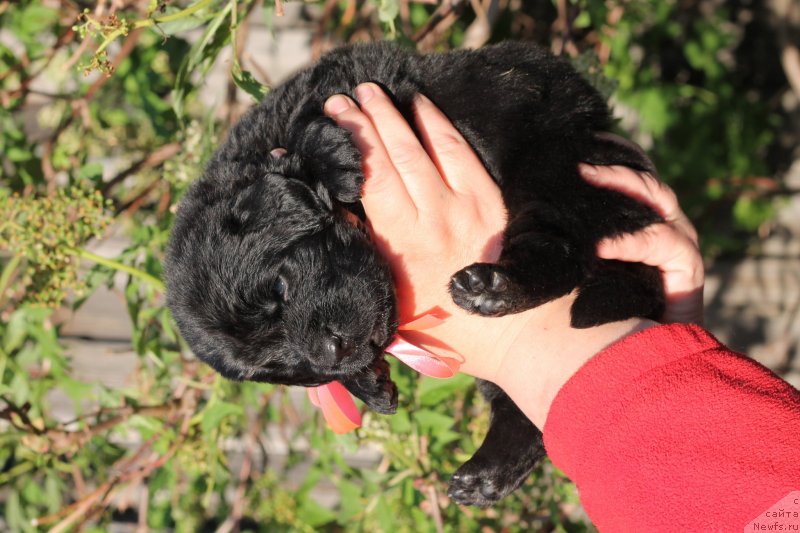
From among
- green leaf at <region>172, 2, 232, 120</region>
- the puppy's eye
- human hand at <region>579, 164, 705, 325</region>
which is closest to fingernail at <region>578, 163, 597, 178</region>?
human hand at <region>579, 164, 705, 325</region>

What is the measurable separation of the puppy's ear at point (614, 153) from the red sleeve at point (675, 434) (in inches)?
23.2

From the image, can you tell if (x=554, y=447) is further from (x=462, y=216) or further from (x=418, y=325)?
(x=462, y=216)

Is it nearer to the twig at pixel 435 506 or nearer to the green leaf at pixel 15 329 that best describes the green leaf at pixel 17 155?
the green leaf at pixel 15 329

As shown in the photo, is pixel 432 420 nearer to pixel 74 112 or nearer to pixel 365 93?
pixel 365 93

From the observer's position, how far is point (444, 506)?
2.54 m

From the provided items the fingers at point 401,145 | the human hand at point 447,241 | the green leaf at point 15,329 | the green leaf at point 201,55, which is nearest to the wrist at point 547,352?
the human hand at point 447,241

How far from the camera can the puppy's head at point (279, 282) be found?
5.78 feet

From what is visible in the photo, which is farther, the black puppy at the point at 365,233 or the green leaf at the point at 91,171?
the green leaf at the point at 91,171

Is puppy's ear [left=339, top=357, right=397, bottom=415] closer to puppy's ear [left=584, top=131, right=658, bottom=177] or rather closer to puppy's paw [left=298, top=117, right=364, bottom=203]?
puppy's paw [left=298, top=117, right=364, bottom=203]

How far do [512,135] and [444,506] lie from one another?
1383 mm

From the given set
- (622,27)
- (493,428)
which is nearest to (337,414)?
(493,428)

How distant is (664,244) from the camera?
6.71ft

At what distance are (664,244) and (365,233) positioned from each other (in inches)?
34.9

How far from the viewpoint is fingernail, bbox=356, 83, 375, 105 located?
196 cm
